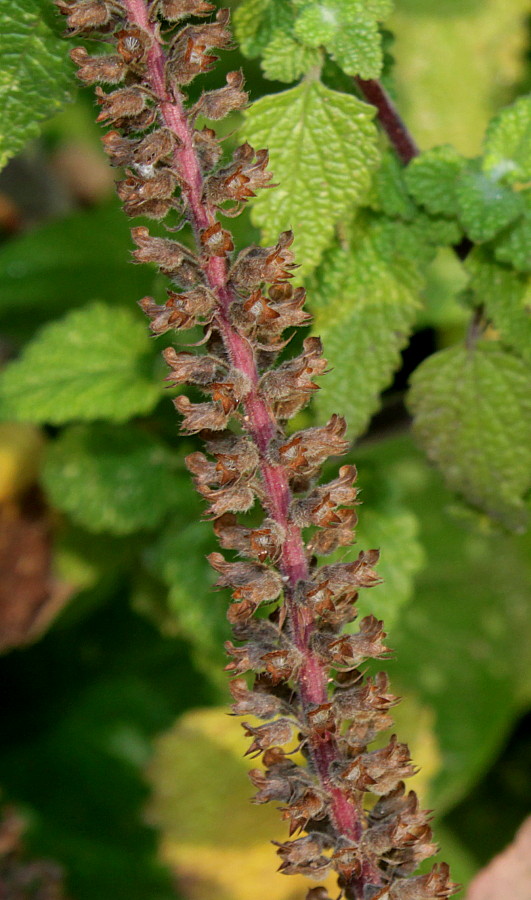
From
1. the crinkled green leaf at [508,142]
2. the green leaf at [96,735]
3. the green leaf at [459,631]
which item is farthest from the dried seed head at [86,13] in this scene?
the green leaf at [96,735]

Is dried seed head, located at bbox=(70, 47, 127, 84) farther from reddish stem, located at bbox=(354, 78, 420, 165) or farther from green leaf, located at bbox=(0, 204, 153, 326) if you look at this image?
green leaf, located at bbox=(0, 204, 153, 326)

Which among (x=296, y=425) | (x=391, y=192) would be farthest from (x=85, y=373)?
(x=391, y=192)

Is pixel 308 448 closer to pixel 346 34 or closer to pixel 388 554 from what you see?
pixel 346 34

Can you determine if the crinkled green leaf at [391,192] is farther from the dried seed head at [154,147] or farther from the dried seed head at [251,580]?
the dried seed head at [251,580]

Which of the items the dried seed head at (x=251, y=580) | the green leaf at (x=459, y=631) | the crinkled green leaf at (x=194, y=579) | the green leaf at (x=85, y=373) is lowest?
the green leaf at (x=459, y=631)

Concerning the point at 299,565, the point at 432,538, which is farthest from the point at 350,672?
the point at 432,538

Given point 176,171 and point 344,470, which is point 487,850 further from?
point 176,171

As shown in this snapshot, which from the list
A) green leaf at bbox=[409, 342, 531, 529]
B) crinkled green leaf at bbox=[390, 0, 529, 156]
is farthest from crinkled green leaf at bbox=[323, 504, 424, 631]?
crinkled green leaf at bbox=[390, 0, 529, 156]
